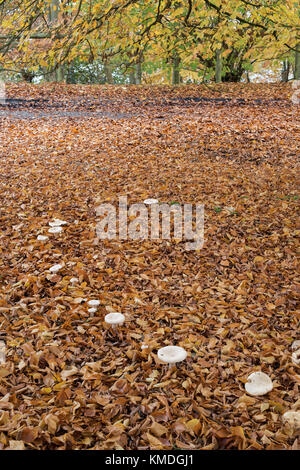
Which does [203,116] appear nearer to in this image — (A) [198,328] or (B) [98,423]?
(A) [198,328]

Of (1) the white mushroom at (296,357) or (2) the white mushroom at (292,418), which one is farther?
(1) the white mushroom at (296,357)

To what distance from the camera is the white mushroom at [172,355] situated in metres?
2.57

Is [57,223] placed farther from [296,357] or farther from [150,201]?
[296,357]

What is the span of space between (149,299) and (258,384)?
1.37 metres

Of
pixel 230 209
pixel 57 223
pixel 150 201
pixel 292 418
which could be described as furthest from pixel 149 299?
pixel 230 209

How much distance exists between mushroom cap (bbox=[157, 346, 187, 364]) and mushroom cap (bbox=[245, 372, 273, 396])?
463 mm

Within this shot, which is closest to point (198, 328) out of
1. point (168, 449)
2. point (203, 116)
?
point (168, 449)

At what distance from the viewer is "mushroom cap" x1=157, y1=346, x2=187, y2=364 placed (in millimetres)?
2568

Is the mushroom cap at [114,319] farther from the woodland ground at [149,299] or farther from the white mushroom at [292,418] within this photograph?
the white mushroom at [292,418]

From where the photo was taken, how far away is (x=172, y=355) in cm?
259

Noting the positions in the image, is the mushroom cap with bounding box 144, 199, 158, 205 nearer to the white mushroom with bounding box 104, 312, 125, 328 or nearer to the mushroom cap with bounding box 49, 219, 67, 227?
the mushroom cap with bounding box 49, 219, 67, 227

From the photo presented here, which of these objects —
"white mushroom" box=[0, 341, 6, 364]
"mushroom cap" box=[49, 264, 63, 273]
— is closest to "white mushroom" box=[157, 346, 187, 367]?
"white mushroom" box=[0, 341, 6, 364]

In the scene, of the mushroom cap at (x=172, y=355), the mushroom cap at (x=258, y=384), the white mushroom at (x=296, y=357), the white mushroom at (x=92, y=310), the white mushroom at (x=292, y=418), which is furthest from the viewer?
the white mushroom at (x=92, y=310)

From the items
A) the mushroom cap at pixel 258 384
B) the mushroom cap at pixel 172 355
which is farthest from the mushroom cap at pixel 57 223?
the mushroom cap at pixel 258 384
